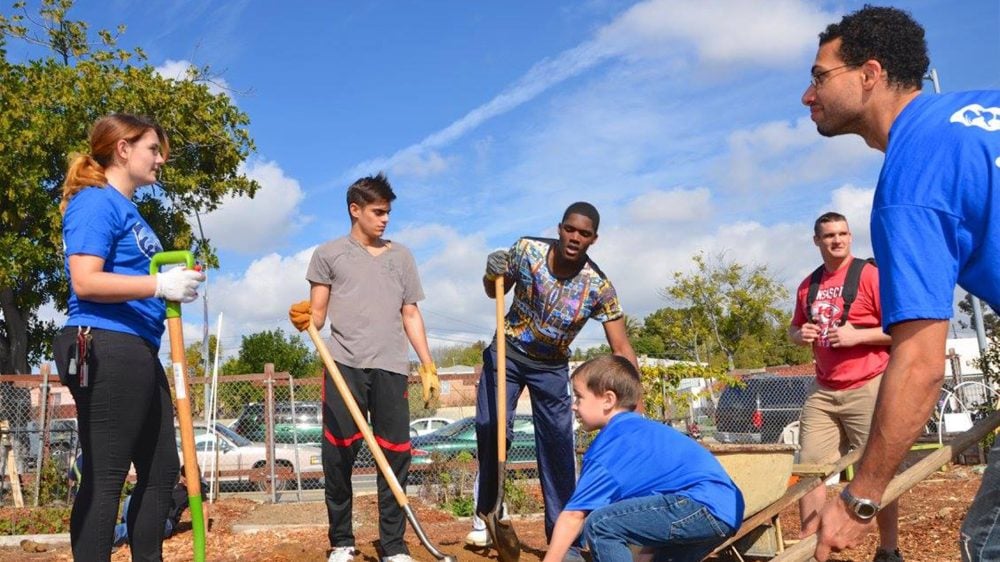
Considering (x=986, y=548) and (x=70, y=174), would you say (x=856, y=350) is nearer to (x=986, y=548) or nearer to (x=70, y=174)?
(x=986, y=548)

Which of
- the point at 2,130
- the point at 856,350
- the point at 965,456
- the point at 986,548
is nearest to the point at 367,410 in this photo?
the point at 856,350

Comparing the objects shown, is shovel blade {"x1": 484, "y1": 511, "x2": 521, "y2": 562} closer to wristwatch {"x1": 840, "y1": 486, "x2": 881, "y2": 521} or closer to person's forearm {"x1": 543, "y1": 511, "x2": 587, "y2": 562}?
person's forearm {"x1": 543, "y1": 511, "x2": 587, "y2": 562}

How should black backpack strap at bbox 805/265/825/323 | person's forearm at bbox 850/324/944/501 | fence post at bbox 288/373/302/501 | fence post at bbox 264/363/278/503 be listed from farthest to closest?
fence post at bbox 288/373/302/501 < fence post at bbox 264/363/278/503 < black backpack strap at bbox 805/265/825/323 < person's forearm at bbox 850/324/944/501

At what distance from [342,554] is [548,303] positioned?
1733 mm

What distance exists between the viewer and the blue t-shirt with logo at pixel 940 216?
1.76 m

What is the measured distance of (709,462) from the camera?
10.5 ft

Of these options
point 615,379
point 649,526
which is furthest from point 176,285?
point 649,526

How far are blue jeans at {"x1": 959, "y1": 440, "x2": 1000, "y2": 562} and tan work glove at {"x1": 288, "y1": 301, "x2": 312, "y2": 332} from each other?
3300 mm

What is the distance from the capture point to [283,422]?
10484 millimetres

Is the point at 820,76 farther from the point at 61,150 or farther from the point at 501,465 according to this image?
the point at 61,150

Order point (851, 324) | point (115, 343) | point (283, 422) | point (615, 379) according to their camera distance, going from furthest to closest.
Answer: point (283, 422)
point (851, 324)
point (615, 379)
point (115, 343)

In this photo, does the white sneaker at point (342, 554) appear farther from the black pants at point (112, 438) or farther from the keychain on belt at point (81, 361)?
the keychain on belt at point (81, 361)

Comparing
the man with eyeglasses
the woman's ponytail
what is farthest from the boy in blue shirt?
the woman's ponytail

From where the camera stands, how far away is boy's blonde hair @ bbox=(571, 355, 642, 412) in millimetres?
3371
